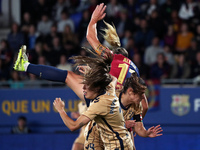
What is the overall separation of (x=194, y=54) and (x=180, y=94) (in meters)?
1.01

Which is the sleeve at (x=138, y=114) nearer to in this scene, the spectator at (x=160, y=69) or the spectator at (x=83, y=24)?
the spectator at (x=160, y=69)

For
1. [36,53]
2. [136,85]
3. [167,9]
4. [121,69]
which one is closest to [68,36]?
[36,53]

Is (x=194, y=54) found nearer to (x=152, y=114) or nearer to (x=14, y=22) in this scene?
(x=152, y=114)

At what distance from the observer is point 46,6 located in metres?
13.0

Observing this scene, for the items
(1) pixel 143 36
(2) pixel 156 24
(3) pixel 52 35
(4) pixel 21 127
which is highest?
(3) pixel 52 35

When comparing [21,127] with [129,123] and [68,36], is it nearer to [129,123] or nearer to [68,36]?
[68,36]

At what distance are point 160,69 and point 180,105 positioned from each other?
2.96 feet

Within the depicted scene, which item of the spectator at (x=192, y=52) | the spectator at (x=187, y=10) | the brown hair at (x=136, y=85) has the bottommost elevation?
the brown hair at (x=136, y=85)

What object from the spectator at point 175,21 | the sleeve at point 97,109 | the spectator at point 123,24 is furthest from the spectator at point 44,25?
the sleeve at point 97,109

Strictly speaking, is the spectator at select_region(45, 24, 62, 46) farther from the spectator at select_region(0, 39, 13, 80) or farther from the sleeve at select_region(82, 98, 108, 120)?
the sleeve at select_region(82, 98, 108, 120)

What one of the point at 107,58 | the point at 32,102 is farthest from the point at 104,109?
the point at 32,102

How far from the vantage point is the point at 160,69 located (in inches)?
397

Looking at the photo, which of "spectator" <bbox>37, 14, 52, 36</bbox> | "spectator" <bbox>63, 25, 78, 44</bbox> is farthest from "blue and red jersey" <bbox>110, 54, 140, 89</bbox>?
"spectator" <bbox>37, 14, 52, 36</bbox>

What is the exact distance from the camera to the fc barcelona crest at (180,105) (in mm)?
9688
